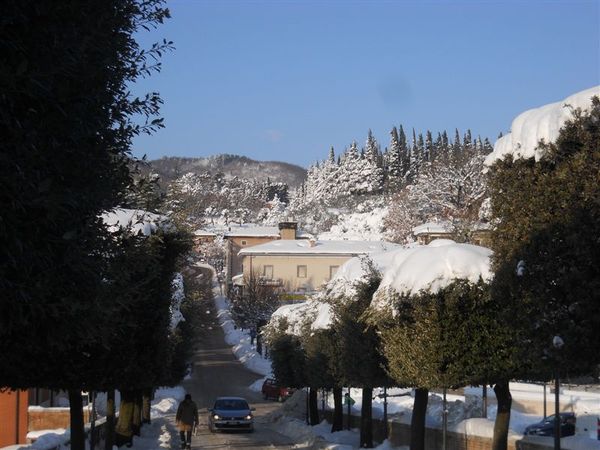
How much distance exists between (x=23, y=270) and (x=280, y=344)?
39.4m

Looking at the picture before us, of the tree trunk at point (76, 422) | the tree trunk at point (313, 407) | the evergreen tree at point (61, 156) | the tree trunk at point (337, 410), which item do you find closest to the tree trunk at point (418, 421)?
the tree trunk at point (76, 422)

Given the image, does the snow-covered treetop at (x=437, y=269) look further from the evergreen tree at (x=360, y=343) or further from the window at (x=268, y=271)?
the window at (x=268, y=271)

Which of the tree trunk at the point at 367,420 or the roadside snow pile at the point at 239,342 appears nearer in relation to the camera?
the tree trunk at the point at 367,420

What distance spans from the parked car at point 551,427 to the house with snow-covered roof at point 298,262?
6345 cm

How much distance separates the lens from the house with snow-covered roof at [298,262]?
9400 cm

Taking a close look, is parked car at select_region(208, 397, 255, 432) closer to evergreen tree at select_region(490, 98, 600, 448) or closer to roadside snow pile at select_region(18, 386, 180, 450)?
roadside snow pile at select_region(18, 386, 180, 450)

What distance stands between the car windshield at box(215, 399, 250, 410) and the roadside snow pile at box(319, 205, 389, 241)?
79.7m

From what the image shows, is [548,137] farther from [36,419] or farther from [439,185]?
[439,185]

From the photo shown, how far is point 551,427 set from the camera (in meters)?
28.3

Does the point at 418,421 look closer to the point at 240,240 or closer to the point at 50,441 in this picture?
the point at 50,441

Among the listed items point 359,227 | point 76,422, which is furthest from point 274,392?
point 359,227

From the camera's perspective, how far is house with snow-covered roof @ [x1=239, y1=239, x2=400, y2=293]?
9400cm

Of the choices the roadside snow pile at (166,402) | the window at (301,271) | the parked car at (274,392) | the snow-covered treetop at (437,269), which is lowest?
the roadside snow pile at (166,402)

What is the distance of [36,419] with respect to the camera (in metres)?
25.3
